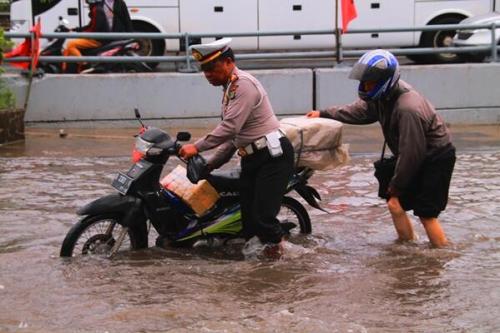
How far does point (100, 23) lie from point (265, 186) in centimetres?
841

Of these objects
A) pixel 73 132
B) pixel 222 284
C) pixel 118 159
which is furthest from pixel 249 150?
pixel 73 132

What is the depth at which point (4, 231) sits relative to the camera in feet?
23.2

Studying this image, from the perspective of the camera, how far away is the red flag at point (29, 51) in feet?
38.8

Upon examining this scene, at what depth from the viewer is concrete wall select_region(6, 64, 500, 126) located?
12.0 m

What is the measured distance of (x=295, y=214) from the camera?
23.2ft

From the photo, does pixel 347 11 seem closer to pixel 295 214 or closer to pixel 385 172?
pixel 295 214

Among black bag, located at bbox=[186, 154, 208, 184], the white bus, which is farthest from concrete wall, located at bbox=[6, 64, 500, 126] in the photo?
black bag, located at bbox=[186, 154, 208, 184]

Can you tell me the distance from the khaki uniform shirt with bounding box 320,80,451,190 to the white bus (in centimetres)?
1065

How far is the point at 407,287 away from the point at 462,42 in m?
10.3

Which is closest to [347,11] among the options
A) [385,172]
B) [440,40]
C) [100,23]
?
[100,23]

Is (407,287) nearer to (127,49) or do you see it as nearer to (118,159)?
(118,159)

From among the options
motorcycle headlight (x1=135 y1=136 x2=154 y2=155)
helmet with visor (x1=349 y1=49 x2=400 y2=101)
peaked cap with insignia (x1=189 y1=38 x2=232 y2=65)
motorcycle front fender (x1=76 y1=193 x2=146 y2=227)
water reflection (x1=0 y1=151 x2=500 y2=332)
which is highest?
peaked cap with insignia (x1=189 y1=38 x2=232 y2=65)

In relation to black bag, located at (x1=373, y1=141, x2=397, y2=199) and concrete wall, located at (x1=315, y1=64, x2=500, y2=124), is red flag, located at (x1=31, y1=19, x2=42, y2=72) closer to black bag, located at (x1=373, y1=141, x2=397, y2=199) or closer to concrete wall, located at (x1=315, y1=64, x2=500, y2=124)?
concrete wall, located at (x1=315, y1=64, x2=500, y2=124)

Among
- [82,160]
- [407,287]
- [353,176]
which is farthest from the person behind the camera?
[82,160]
